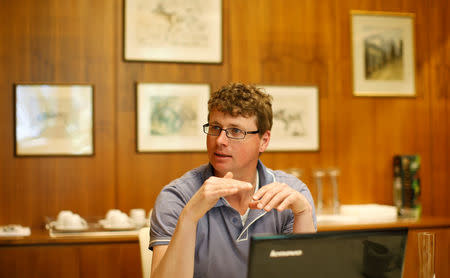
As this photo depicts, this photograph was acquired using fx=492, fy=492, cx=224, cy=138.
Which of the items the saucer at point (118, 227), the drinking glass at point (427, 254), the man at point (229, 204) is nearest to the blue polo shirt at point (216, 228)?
the man at point (229, 204)

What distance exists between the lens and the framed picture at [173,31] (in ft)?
11.1

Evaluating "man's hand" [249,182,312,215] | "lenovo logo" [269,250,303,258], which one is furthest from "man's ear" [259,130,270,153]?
"lenovo logo" [269,250,303,258]

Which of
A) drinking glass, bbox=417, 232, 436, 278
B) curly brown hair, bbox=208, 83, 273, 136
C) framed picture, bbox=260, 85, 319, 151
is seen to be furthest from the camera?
framed picture, bbox=260, 85, 319, 151

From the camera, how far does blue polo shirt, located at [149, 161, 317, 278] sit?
5.42ft

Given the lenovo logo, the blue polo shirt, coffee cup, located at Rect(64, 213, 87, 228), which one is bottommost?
coffee cup, located at Rect(64, 213, 87, 228)

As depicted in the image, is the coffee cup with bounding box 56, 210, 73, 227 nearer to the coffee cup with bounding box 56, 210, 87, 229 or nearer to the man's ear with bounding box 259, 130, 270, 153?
the coffee cup with bounding box 56, 210, 87, 229

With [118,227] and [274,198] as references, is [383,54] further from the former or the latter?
[274,198]

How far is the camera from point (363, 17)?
3.77 m

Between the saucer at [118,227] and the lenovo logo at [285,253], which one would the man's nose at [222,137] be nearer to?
the lenovo logo at [285,253]

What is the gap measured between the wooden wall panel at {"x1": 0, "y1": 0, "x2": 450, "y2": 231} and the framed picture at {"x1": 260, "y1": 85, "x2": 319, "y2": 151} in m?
0.06

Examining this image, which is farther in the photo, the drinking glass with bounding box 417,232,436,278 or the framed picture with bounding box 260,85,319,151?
the framed picture with bounding box 260,85,319,151

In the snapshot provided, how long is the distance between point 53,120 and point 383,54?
97.7 inches

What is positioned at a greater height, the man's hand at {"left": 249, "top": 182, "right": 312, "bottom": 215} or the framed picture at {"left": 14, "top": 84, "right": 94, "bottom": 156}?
the framed picture at {"left": 14, "top": 84, "right": 94, "bottom": 156}

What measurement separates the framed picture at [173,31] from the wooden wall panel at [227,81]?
6 cm
